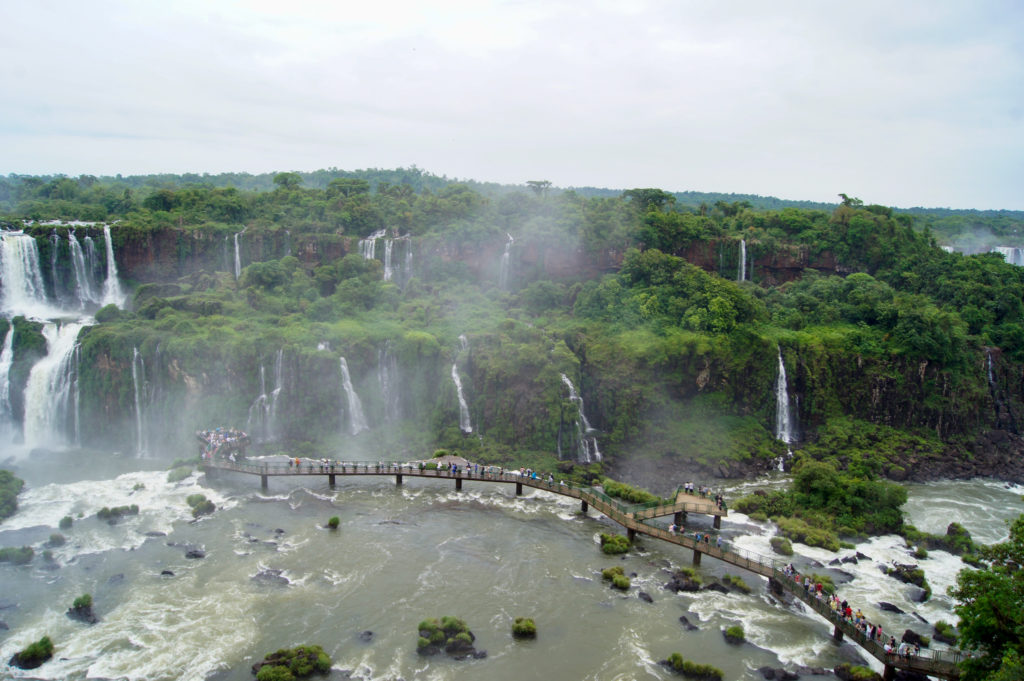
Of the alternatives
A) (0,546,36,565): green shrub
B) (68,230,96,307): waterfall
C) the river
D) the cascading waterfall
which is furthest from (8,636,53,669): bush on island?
the cascading waterfall

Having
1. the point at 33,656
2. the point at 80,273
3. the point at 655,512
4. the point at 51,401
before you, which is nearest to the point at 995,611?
the point at 655,512

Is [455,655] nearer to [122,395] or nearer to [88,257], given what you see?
[122,395]

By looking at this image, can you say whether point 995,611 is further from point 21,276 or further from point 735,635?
point 21,276

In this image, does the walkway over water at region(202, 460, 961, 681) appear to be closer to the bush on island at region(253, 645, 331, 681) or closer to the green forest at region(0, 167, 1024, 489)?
the green forest at region(0, 167, 1024, 489)

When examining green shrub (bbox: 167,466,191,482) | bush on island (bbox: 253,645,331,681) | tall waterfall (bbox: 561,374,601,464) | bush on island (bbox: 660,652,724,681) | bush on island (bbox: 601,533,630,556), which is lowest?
bush on island (bbox: 660,652,724,681)

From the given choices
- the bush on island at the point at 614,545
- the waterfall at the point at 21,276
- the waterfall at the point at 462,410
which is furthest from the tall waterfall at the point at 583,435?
the waterfall at the point at 21,276

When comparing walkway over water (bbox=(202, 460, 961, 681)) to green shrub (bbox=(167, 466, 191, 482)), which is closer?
walkway over water (bbox=(202, 460, 961, 681))

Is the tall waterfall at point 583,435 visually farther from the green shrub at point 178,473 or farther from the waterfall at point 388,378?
the green shrub at point 178,473
